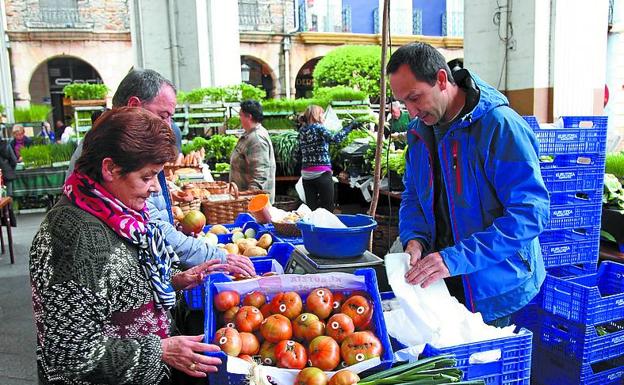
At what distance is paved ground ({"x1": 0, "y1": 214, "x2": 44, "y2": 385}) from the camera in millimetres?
3763

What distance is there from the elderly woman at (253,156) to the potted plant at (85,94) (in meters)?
4.34

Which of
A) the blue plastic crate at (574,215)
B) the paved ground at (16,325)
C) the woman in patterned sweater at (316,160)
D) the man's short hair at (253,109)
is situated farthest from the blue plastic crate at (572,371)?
the woman in patterned sweater at (316,160)

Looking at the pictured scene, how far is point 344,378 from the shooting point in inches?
56.9

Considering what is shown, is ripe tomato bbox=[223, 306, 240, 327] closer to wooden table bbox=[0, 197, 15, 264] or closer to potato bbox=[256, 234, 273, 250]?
potato bbox=[256, 234, 273, 250]

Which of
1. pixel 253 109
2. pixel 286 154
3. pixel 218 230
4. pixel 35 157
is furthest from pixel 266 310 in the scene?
pixel 35 157

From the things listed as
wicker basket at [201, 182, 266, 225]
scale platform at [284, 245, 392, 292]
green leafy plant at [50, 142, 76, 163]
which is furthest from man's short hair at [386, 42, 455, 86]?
green leafy plant at [50, 142, 76, 163]

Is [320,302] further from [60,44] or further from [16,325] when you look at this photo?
[60,44]

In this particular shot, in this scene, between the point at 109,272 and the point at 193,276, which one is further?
the point at 193,276

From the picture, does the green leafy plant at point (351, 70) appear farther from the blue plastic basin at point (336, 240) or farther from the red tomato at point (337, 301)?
the red tomato at point (337, 301)

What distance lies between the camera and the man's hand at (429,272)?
1900 millimetres

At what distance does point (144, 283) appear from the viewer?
5.24 feet

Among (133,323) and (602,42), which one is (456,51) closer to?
(602,42)

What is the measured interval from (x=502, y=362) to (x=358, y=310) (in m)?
0.53

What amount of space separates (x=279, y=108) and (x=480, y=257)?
310 inches
